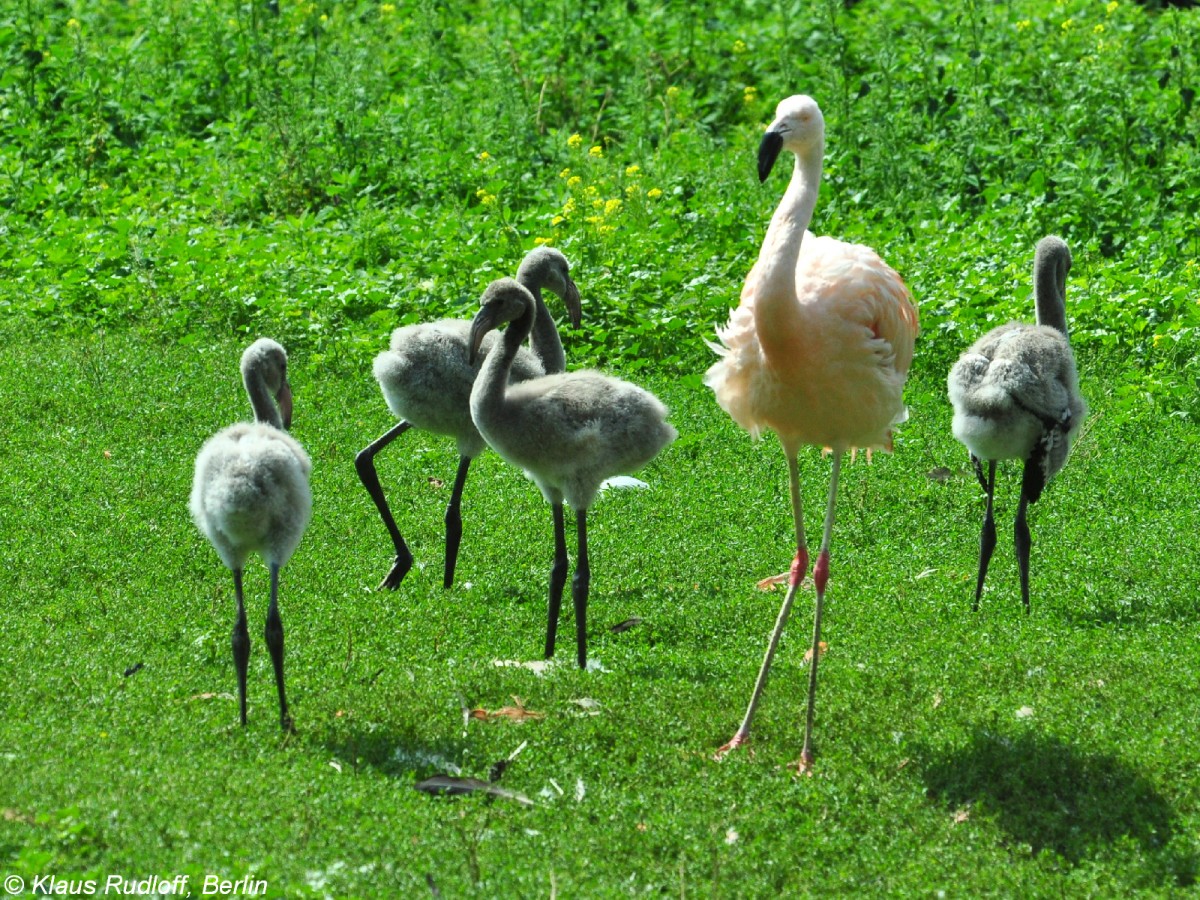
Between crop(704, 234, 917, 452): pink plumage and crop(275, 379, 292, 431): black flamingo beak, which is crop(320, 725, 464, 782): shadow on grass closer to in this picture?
crop(275, 379, 292, 431): black flamingo beak

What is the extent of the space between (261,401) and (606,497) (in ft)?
10.4

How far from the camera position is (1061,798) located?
6.09 meters

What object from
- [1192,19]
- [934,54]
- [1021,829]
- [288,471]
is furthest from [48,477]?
[1192,19]

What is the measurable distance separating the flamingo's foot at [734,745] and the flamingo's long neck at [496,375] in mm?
1979

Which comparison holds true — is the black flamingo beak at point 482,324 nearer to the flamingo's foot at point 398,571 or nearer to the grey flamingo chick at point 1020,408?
the flamingo's foot at point 398,571

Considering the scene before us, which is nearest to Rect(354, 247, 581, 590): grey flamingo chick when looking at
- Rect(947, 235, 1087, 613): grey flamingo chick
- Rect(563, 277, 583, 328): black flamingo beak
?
Rect(563, 277, 583, 328): black flamingo beak

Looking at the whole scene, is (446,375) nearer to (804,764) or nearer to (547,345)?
(547,345)

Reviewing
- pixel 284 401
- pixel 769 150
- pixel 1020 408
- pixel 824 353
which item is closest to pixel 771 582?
pixel 1020 408

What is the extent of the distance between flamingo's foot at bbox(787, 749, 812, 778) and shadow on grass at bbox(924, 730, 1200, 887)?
492 mm

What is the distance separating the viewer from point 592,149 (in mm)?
14672

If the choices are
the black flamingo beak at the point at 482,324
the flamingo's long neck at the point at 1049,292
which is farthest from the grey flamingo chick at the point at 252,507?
the flamingo's long neck at the point at 1049,292

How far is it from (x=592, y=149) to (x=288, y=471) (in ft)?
28.9

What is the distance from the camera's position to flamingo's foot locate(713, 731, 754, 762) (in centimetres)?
649

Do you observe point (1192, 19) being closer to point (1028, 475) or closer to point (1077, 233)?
point (1077, 233)
